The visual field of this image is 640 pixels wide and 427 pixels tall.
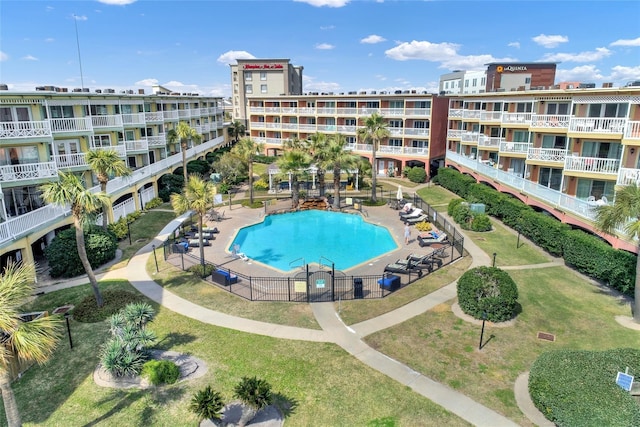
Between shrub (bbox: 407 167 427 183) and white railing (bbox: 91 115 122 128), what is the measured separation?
35047 millimetres

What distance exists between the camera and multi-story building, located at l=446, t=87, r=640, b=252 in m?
25.4

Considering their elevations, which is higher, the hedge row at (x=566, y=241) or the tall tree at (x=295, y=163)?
the tall tree at (x=295, y=163)

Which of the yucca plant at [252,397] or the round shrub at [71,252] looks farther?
the round shrub at [71,252]

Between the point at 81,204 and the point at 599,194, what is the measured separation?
3261 cm

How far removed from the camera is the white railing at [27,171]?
85.0 feet

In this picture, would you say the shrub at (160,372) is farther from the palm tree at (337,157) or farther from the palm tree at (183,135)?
the palm tree at (183,135)

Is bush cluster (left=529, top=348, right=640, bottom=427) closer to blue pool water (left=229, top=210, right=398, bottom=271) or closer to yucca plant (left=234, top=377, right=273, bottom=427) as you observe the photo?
yucca plant (left=234, top=377, right=273, bottom=427)

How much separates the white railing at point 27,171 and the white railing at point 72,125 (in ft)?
17.6

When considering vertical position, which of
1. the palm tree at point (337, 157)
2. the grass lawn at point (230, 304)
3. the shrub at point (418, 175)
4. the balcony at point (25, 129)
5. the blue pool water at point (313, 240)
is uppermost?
the balcony at point (25, 129)

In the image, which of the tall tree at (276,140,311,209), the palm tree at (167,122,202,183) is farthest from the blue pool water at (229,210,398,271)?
the palm tree at (167,122,202,183)

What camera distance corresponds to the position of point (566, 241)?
2581cm

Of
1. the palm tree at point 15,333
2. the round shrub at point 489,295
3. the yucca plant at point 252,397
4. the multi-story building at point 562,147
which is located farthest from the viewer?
the multi-story building at point 562,147

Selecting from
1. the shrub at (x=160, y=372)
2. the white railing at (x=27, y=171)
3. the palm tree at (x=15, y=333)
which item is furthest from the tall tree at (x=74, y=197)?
the white railing at (x=27, y=171)

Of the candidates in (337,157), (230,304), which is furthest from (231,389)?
(337,157)
